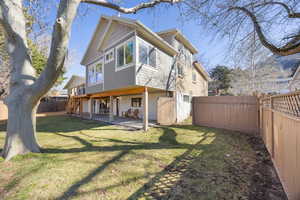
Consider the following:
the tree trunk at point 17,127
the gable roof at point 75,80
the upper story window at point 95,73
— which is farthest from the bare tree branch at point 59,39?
the gable roof at point 75,80

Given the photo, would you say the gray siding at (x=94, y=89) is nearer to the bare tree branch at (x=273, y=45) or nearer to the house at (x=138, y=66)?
the house at (x=138, y=66)

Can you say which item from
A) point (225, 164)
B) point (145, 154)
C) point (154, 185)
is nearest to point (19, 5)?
point (145, 154)

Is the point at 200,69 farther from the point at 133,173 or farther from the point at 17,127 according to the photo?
the point at 17,127

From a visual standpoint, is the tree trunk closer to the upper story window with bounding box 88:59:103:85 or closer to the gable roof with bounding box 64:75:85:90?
the upper story window with bounding box 88:59:103:85

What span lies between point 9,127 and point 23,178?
173 cm

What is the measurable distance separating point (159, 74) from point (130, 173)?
679 cm

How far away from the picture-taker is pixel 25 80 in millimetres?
3869

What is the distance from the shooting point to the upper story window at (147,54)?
7305 mm

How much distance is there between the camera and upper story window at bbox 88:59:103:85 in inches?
427

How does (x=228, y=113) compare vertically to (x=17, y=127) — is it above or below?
above

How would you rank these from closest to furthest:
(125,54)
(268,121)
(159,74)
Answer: (268,121) → (125,54) → (159,74)

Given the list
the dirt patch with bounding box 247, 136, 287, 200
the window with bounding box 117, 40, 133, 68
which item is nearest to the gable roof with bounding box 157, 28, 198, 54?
the window with bounding box 117, 40, 133, 68

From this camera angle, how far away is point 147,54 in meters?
7.81

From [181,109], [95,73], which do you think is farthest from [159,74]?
[95,73]
